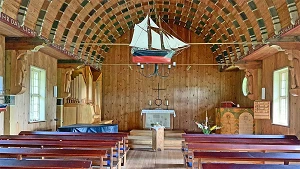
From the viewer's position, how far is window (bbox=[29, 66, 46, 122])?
8.15 metres

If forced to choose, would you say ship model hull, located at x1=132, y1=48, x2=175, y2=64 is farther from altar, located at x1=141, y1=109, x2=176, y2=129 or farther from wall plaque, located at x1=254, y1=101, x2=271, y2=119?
altar, located at x1=141, y1=109, x2=176, y2=129

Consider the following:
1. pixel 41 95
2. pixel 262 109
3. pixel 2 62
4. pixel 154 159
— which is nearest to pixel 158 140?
pixel 154 159

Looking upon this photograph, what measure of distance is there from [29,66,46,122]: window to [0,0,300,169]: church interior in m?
0.03

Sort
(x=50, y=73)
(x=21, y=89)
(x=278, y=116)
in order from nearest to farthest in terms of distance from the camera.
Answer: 1. (x=21, y=89)
2. (x=278, y=116)
3. (x=50, y=73)

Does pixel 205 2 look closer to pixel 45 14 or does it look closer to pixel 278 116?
pixel 278 116

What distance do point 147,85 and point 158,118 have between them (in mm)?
1481

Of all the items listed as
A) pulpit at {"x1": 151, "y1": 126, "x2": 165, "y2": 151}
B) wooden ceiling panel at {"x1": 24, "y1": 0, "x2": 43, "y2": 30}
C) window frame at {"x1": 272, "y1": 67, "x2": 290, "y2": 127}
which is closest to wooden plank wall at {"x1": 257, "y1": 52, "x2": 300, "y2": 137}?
window frame at {"x1": 272, "y1": 67, "x2": 290, "y2": 127}


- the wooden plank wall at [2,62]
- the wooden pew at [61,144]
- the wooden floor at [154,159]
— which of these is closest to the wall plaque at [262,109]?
the wooden floor at [154,159]

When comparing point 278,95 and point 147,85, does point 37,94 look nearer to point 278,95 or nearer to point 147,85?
point 147,85

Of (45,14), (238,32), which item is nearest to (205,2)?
(238,32)

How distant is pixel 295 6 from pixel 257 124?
13.7 ft

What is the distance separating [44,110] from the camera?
28.7 ft

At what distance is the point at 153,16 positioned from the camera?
13.2 m

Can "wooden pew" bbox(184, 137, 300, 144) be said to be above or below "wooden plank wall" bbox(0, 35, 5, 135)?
below
